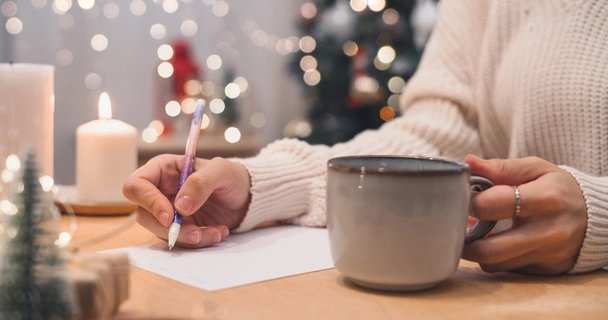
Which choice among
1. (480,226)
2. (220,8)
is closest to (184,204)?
(480,226)

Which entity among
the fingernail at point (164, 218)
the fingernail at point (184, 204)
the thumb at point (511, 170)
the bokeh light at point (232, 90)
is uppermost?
the thumb at point (511, 170)

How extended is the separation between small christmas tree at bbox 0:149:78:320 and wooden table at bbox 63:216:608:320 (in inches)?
2.9

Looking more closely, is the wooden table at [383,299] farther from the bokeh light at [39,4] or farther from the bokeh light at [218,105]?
the bokeh light at [218,105]

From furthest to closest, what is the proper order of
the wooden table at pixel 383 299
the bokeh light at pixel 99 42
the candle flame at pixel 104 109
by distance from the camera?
the bokeh light at pixel 99 42
the candle flame at pixel 104 109
the wooden table at pixel 383 299

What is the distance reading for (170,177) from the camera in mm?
674

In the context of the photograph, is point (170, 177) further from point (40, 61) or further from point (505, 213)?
point (40, 61)

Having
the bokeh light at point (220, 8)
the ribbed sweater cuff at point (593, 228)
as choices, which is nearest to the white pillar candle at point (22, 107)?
the ribbed sweater cuff at point (593, 228)

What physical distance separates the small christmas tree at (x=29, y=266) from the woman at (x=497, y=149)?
0.31 meters

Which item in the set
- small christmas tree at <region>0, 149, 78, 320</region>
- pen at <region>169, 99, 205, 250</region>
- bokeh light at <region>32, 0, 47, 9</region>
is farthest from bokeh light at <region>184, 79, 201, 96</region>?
small christmas tree at <region>0, 149, 78, 320</region>

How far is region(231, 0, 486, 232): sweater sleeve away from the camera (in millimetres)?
738

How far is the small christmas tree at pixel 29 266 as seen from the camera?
0.28m

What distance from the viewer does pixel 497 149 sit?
3.12 feet

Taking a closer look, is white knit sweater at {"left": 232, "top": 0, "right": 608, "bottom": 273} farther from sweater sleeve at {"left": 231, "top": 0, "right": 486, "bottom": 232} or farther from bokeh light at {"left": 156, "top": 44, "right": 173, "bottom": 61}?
bokeh light at {"left": 156, "top": 44, "right": 173, "bottom": 61}

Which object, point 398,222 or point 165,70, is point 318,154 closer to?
point 398,222
